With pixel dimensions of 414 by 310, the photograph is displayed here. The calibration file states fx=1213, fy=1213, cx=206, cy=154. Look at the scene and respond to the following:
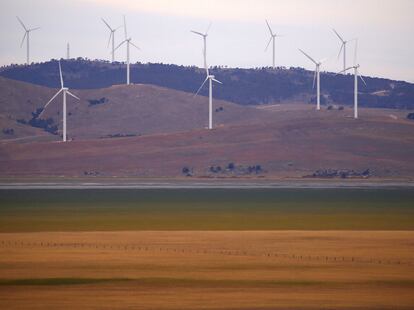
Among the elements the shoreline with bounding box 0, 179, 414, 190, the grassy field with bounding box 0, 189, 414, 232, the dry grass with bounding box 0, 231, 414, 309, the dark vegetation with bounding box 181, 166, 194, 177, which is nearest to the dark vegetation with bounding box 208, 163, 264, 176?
the dark vegetation with bounding box 181, 166, 194, 177

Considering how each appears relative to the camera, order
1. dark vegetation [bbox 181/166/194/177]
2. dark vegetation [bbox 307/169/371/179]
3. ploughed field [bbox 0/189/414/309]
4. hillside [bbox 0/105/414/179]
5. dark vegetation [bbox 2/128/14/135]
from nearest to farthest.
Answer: ploughed field [bbox 0/189/414/309], dark vegetation [bbox 307/169/371/179], dark vegetation [bbox 181/166/194/177], hillside [bbox 0/105/414/179], dark vegetation [bbox 2/128/14/135]

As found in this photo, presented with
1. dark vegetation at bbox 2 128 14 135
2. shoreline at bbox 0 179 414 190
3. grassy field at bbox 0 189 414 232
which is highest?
dark vegetation at bbox 2 128 14 135

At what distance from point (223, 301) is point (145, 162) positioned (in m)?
101

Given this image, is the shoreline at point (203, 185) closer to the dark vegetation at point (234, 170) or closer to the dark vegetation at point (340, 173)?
the dark vegetation at point (340, 173)

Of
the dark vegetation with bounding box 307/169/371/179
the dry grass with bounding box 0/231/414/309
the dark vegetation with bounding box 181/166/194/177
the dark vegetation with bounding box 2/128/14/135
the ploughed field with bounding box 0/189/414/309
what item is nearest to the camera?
the dry grass with bounding box 0/231/414/309

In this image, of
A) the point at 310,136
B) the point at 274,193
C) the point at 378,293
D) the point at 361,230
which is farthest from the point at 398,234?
the point at 310,136

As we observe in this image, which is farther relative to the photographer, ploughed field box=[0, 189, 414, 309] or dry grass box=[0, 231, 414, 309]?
ploughed field box=[0, 189, 414, 309]

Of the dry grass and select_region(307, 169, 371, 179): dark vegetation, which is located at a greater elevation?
select_region(307, 169, 371, 179): dark vegetation

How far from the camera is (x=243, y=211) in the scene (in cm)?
7294

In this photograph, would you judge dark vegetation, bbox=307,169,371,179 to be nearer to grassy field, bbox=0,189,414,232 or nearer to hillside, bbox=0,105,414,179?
hillside, bbox=0,105,414,179

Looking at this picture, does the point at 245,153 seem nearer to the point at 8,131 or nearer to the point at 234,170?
the point at 234,170

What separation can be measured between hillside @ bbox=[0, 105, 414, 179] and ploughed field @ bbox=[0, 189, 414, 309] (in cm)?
4958

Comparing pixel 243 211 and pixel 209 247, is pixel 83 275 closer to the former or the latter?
pixel 209 247

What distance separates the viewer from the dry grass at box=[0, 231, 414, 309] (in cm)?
3759
